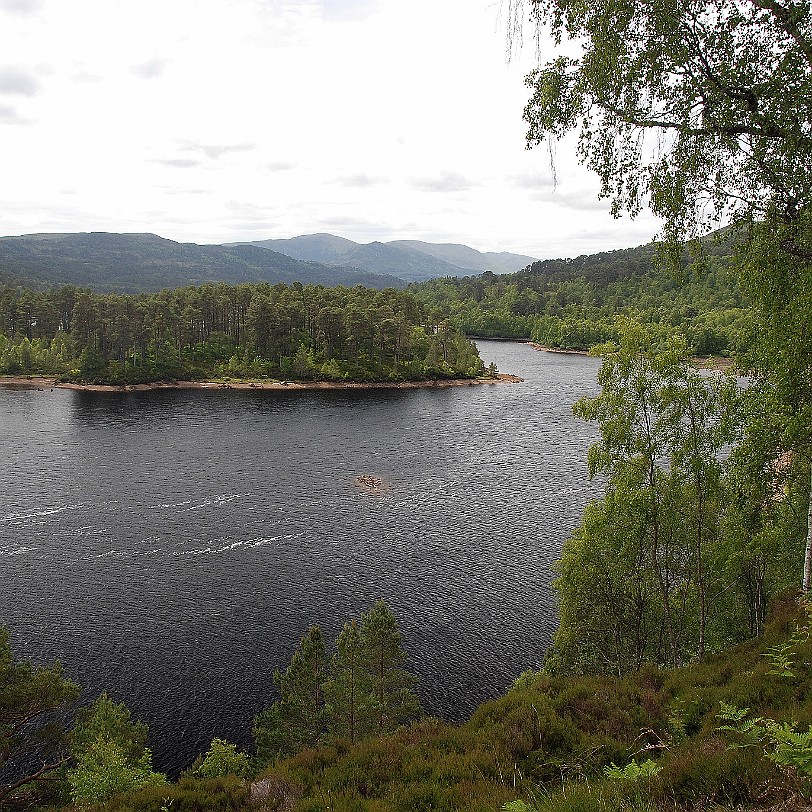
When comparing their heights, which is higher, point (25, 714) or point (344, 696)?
point (25, 714)

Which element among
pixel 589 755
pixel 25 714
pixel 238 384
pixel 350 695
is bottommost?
pixel 350 695

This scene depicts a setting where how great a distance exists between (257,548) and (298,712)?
87.1 feet

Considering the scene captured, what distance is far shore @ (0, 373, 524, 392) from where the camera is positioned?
133 metres

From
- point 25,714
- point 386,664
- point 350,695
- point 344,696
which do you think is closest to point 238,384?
point 386,664

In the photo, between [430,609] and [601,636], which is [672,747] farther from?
[430,609]

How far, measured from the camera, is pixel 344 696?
25812 millimetres

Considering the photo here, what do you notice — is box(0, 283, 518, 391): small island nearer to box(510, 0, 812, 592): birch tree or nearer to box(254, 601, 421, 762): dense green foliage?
box(254, 601, 421, 762): dense green foliage

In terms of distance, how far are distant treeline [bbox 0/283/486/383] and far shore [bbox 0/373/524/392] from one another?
186cm

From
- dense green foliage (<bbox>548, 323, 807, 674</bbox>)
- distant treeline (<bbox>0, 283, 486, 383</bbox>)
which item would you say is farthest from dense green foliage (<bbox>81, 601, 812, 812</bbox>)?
distant treeline (<bbox>0, 283, 486, 383</bbox>)

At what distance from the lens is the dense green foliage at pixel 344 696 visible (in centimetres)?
2517

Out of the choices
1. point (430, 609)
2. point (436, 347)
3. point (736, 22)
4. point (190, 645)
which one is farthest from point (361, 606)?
point (436, 347)

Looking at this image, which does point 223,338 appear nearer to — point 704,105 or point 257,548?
point 257,548

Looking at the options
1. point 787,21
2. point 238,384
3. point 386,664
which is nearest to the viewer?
point 787,21

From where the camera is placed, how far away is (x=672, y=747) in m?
10.6
